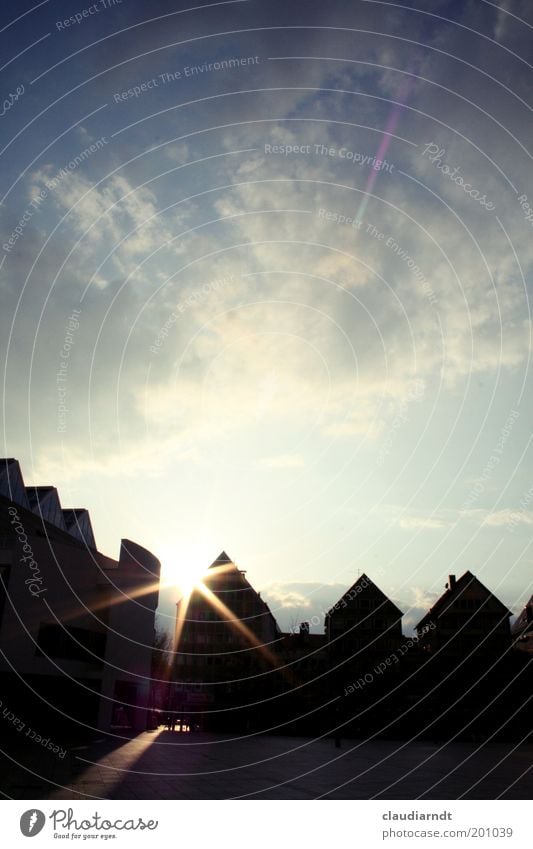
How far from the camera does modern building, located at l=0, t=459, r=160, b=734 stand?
3325 centimetres

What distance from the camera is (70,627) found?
3791 centimetres

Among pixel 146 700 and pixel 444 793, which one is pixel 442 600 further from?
pixel 444 793

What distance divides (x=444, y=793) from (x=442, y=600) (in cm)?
5973

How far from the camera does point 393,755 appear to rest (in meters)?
30.2

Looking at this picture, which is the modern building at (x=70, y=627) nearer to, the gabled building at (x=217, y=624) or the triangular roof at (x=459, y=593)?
the gabled building at (x=217, y=624)

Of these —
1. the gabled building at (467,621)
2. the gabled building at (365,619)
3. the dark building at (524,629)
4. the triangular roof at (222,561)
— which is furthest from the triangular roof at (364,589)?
the triangular roof at (222,561)

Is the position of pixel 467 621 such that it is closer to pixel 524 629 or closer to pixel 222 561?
pixel 524 629

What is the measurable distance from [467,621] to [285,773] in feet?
156

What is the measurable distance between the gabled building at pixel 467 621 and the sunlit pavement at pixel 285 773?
83.7 feet
